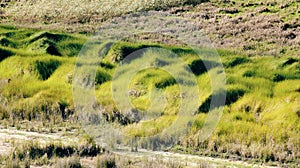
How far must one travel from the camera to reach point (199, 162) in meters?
13.4

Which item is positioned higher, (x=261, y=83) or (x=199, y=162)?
(x=261, y=83)

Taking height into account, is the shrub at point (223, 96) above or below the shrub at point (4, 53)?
below

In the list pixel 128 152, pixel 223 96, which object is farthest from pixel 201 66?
pixel 128 152

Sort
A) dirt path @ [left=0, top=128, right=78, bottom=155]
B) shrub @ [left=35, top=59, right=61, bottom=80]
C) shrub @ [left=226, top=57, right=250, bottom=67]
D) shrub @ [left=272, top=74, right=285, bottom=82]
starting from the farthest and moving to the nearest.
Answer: shrub @ [left=35, top=59, right=61, bottom=80] → shrub @ [left=226, top=57, right=250, bottom=67] → shrub @ [left=272, top=74, right=285, bottom=82] → dirt path @ [left=0, top=128, right=78, bottom=155]

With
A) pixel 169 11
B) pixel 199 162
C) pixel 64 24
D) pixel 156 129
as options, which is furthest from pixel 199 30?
pixel 199 162

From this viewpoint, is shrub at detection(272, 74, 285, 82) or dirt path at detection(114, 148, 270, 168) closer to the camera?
dirt path at detection(114, 148, 270, 168)

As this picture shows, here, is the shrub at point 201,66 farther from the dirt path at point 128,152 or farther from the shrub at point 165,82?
the dirt path at point 128,152

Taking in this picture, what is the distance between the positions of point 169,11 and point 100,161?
84.6 ft

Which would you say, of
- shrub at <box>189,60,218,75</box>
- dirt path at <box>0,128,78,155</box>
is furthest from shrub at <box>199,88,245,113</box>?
dirt path at <box>0,128,78,155</box>

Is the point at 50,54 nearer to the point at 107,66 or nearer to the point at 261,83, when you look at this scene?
the point at 107,66

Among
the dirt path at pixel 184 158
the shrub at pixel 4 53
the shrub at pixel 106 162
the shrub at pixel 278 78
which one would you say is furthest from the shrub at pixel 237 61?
the shrub at pixel 4 53

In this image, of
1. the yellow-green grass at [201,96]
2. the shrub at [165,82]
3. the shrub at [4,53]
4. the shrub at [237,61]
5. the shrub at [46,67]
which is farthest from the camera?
the shrub at [4,53]

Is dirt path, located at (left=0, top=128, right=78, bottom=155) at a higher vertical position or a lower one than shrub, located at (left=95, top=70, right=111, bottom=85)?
lower

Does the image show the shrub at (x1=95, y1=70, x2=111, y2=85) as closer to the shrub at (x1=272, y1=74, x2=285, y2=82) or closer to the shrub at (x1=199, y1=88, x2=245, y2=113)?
the shrub at (x1=199, y1=88, x2=245, y2=113)
